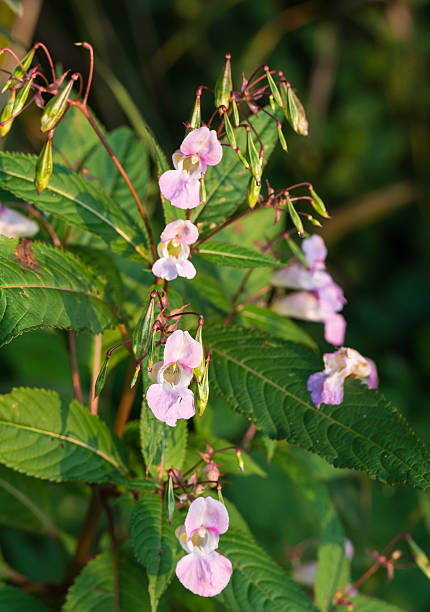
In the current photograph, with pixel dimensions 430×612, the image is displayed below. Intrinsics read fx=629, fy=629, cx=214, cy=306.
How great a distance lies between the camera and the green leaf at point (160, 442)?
32.9 inches

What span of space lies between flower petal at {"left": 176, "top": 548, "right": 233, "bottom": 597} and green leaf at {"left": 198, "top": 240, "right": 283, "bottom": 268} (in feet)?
1.23

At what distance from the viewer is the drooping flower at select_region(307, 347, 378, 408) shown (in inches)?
31.9

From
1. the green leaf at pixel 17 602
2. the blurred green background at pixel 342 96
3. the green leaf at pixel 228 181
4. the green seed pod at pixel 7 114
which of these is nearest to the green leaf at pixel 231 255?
the green leaf at pixel 228 181

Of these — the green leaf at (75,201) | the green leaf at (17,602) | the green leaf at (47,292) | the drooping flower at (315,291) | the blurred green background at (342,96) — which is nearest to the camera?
the green leaf at (47,292)

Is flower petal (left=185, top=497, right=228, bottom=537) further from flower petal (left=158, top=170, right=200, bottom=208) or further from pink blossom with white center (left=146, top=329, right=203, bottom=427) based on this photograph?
flower petal (left=158, top=170, right=200, bottom=208)

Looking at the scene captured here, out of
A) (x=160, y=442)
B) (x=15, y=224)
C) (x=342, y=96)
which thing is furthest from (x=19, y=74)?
(x=342, y=96)

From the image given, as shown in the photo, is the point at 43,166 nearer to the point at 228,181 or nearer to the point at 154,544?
the point at 228,181

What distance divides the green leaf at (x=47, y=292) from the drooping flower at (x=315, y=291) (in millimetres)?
371

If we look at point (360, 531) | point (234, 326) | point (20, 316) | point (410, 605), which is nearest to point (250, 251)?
point (234, 326)

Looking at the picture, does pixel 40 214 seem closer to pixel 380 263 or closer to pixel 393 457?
A: pixel 393 457

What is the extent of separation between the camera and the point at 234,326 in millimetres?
914

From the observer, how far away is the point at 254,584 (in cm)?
83

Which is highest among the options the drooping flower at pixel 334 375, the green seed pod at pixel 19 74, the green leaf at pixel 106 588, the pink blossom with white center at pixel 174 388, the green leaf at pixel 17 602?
the green seed pod at pixel 19 74

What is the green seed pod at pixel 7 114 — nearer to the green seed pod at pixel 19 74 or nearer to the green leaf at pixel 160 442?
the green seed pod at pixel 19 74
